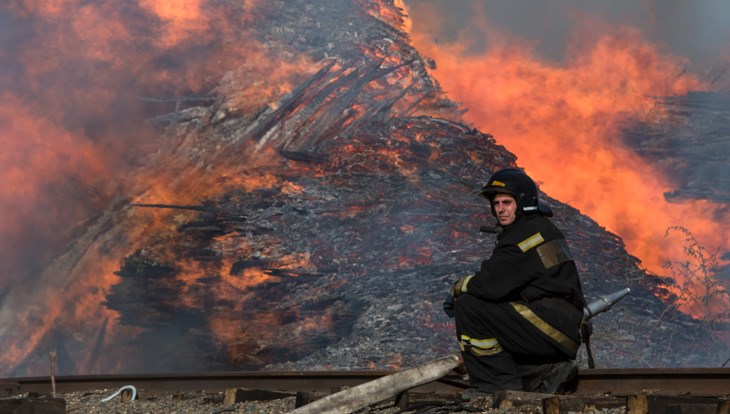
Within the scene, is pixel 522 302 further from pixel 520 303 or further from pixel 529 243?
pixel 529 243

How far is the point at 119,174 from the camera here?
1473 centimetres

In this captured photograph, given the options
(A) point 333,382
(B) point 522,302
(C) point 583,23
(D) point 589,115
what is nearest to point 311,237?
(D) point 589,115

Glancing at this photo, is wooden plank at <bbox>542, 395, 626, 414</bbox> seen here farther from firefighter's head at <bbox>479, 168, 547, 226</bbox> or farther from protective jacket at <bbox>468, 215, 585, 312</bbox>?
firefighter's head at <bbox>479, 168, 547, 226</bbox>

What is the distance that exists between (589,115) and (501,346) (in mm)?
9124

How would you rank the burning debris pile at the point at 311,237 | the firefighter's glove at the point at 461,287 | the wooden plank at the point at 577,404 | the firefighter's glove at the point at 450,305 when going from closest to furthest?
the wooden plank at the point at 577,404 → the firefighter's glove at the point at 461,287 → the firefighter's glove at the point at 450,305 → the burning debris pile at the point at 311,237

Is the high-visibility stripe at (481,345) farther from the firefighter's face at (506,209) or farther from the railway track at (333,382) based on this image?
the firefighter's face at (506,209)

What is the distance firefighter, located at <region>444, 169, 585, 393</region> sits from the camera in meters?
5.41

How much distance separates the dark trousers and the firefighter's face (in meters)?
0.49

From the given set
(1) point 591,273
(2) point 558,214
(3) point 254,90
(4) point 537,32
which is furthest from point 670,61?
(3) point 254,90

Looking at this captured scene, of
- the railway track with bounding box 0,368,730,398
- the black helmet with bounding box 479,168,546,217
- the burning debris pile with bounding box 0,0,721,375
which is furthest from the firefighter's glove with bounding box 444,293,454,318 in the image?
the burning debris pile with bounding box 0,0,721,375

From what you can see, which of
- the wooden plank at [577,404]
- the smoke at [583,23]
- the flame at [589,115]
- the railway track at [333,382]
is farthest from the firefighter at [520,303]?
the smoke at [583,23]

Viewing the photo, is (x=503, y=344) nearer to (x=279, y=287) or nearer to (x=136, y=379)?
(x=136, y=379)

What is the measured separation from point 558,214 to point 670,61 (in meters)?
3.22

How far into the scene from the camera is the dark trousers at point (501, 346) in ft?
17.9
